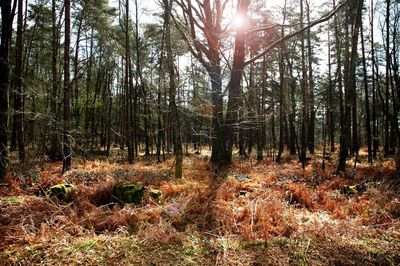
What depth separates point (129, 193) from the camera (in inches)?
236

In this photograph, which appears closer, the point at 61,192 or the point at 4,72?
the point at 61,192

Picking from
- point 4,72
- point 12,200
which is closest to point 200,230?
point 12,200

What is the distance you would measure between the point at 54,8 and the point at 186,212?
15019 millimetres

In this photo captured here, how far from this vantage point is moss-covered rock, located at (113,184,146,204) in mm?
5886

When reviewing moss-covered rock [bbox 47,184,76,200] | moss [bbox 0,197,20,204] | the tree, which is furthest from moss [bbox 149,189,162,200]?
the tree

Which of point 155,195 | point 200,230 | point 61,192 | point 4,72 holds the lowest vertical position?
point 200,230

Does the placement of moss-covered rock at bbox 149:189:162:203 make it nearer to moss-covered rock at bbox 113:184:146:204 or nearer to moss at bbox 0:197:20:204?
moss-covered rock at bbox 113:184:146:204

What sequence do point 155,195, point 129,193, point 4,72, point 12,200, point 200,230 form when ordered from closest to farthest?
point 200,230, point 12,200, point 129,193, point 155,195, point 4,72

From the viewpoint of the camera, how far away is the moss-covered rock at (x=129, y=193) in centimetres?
589

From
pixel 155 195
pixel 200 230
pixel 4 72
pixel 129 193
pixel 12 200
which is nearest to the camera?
A: pixel 200 230

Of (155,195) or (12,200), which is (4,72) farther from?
(155,195)

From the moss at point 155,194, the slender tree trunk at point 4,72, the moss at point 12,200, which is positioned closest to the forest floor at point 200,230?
the moss at point 12,200

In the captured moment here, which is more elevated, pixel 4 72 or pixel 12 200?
pixel 4 72

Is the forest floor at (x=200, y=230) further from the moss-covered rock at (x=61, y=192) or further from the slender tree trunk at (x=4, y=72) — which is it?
the slender tree trunk at (x=4, y=72)
